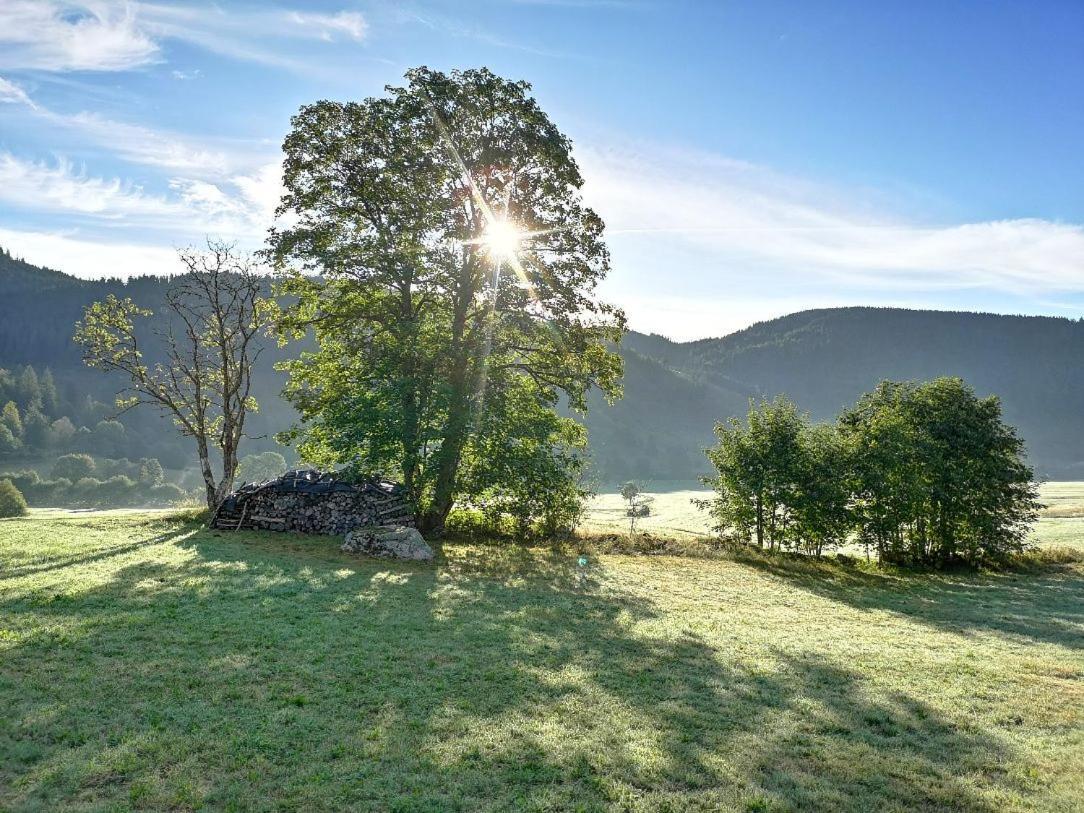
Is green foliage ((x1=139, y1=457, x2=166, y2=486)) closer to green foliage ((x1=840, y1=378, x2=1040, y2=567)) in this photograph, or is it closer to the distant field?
the distant field

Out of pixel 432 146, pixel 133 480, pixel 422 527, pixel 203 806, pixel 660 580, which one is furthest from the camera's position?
pixel 133 480

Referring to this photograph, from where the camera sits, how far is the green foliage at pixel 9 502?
2559 inches

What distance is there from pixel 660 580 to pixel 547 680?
13224 mm

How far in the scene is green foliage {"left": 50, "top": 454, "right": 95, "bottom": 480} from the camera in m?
148

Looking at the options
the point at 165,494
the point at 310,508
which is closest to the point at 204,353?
the point at 310,508

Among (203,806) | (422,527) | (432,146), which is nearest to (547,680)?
(203,806)

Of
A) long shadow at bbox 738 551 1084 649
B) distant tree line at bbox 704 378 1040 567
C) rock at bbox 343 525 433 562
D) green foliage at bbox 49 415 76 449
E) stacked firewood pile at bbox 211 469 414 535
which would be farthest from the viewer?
green foliage at bbox 49 415 76 449

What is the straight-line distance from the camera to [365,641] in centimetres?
1277

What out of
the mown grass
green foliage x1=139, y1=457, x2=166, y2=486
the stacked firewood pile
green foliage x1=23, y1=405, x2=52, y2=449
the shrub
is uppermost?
green foliage x1=23, y1=405, x2=52, y2=449

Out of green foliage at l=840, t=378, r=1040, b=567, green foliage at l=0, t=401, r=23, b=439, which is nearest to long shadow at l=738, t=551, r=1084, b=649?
green foliage at l=840, t=378, r=1040, b=567

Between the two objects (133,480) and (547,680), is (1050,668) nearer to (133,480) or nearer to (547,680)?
(547,680)

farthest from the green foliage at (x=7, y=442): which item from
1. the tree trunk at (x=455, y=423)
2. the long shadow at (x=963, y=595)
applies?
the long shadow at (x=963, y=595)

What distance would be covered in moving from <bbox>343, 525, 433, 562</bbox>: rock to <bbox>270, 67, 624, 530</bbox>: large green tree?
3.27 metres

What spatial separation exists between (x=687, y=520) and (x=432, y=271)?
6437 centimetres
